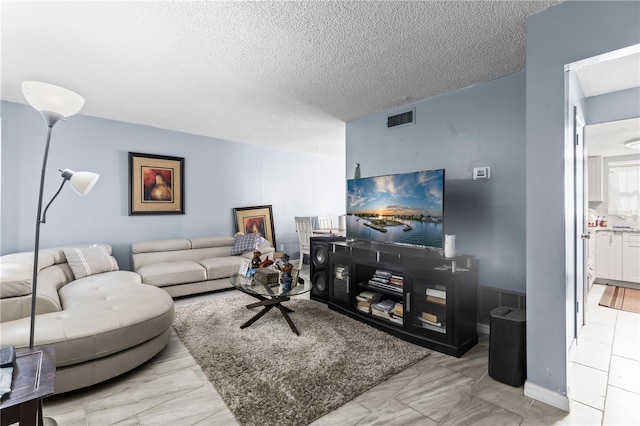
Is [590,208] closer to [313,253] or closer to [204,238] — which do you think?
[313,253]

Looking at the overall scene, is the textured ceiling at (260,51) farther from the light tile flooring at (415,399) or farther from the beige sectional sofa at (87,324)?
the light tile flooring at (415,399)

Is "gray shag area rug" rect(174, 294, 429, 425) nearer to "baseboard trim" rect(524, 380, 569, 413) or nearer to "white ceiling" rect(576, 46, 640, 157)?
"baseboard trim" rect(524, 380, 569, 413)

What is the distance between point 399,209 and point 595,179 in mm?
4107

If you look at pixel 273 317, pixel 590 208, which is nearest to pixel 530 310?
pixel 273 317

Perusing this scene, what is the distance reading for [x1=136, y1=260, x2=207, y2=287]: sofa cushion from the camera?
3.70 meters

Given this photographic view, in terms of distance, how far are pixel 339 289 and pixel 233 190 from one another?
307 cm

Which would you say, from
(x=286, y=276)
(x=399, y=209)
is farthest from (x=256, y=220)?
(x=399, y=209)

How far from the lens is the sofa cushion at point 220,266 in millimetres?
4137

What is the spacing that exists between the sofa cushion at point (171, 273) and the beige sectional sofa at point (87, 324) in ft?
2.98

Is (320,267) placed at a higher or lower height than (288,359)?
higher

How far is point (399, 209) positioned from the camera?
10.2 feet

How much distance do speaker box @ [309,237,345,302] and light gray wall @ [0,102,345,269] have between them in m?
2.28

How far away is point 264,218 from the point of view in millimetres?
5867

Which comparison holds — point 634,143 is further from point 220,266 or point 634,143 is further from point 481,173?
point 220,266
